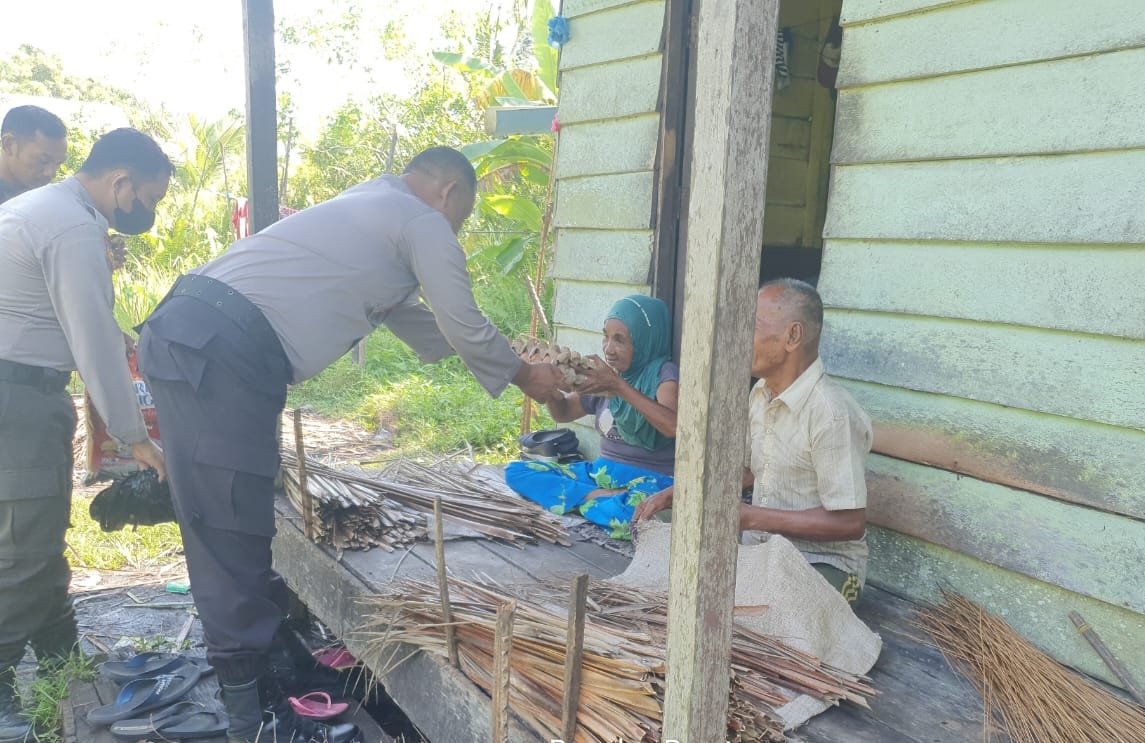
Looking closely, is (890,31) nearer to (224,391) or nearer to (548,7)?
(224,391)

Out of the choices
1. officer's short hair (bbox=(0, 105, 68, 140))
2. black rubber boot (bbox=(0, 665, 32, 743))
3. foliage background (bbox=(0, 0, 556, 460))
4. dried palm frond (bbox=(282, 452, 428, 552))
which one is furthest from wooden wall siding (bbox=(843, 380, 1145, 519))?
officer's short hair (bbox=(0, 105, 68, 140))

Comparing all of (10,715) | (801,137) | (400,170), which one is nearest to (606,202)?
(801,137)

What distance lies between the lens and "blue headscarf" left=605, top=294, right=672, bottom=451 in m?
3.83

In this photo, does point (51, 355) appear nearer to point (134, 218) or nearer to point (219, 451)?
point (134, 218)

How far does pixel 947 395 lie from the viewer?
2.87m

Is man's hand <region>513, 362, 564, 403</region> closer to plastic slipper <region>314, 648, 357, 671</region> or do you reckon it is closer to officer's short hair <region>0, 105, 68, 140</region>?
plastic slipper <region>314, 648, 357, 671</region>

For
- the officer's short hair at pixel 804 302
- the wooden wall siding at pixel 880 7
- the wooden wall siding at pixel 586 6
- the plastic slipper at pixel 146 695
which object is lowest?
the plastic slipper at pixel 146 695

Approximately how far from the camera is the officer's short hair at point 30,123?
4094 millimetres

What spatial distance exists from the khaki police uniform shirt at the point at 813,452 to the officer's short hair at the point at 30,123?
12.3ft

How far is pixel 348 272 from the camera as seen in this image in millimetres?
3072

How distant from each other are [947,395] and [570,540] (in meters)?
1.62

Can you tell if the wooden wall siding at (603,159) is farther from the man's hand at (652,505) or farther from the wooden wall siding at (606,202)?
the man's hand at (652,505)

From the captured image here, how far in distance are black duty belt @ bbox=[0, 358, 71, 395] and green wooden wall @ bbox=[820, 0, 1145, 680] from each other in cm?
307

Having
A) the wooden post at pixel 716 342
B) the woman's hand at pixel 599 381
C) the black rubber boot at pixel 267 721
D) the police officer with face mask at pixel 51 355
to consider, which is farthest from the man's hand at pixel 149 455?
the wooden post at pixel 716 342
